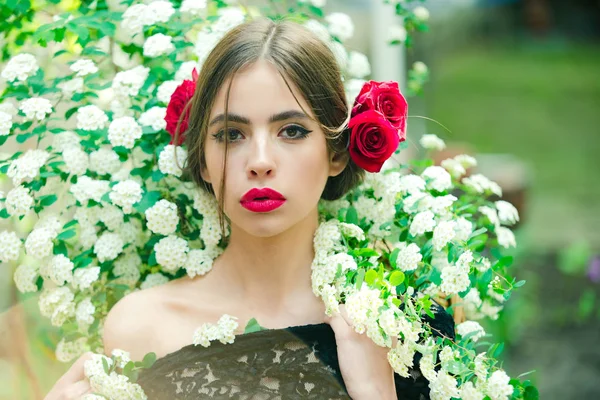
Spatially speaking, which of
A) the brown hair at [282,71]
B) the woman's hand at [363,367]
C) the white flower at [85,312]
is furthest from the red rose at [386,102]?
the white flower at [85,312]

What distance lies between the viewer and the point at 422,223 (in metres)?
1.92

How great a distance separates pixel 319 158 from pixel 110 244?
2.04ft

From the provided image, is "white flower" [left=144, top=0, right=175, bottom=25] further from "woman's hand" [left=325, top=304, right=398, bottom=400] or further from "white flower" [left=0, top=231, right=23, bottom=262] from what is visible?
"woman's hand" [left=325, top=304, right=398, bottom=400]

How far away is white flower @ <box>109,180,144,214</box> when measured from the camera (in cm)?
197

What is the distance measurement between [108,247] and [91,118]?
0.34m

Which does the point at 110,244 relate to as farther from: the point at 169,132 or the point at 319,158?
the point at 319,158

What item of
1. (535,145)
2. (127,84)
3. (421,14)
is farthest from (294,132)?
(535,145)

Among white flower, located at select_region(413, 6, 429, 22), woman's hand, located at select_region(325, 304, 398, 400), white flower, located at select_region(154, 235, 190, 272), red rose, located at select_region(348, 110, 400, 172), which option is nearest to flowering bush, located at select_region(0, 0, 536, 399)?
white flower, located at select_region(154, 235, 190, 272)

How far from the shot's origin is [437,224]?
1.98 meters

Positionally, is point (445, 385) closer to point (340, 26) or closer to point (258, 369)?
point (258, 369)

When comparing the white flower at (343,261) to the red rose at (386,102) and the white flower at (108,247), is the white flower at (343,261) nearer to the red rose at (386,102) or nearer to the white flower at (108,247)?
the red rose at (386,102)

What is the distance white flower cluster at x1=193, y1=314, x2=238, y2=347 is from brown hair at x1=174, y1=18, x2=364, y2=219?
27cm

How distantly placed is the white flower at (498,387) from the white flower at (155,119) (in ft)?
3.46

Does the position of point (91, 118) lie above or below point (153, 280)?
above
